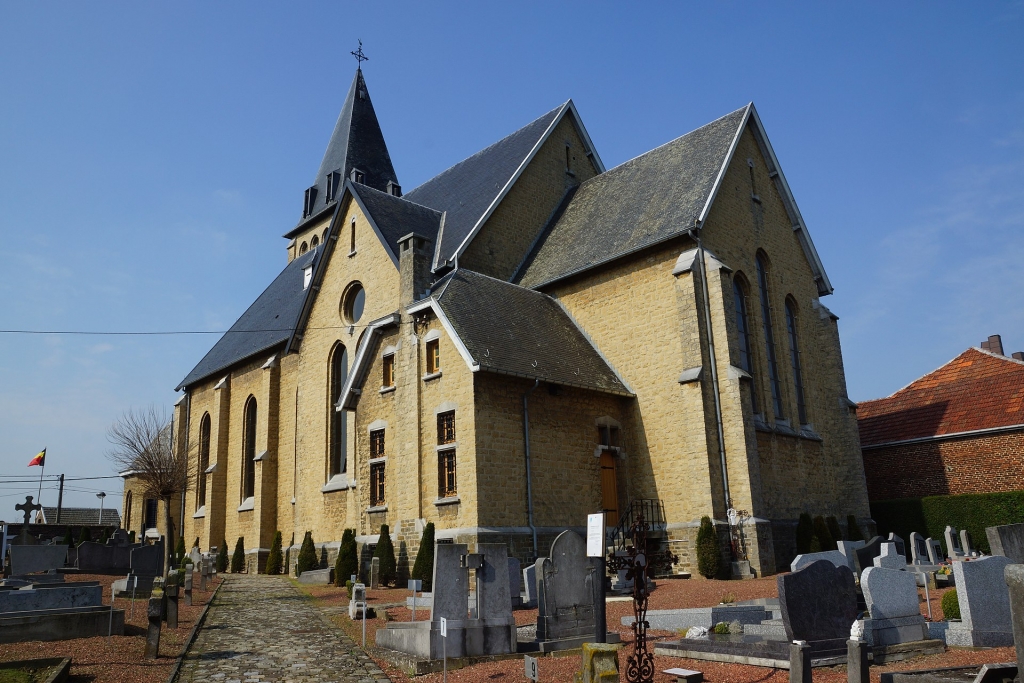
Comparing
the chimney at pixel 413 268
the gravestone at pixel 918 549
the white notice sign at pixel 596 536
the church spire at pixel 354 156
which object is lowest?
the gravestone at pixel 918 549

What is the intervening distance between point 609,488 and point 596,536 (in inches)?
501

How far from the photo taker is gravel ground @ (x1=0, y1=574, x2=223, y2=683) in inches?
345

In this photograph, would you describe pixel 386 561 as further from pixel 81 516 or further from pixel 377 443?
pixel 81 516

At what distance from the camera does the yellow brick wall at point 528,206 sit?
23.7 m

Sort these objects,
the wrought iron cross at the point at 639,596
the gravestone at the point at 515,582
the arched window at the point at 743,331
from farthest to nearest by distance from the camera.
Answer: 1. the arched window at the point at 743,331
2. the gravestone at the point at 515,582
3. the wrought iron cross at the point at 639,596

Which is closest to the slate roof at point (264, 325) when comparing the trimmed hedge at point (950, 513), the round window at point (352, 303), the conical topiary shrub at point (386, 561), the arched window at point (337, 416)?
the arched window at point (337, 416)

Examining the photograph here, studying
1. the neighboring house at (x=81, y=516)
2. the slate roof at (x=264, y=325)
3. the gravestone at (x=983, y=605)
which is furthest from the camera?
the neighboring house at (x=81, y=516)

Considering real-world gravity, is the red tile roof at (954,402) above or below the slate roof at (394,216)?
below

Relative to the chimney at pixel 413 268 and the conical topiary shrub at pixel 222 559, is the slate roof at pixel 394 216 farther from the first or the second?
the conical topiary shrub at pixel 222 559

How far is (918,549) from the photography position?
17.2m

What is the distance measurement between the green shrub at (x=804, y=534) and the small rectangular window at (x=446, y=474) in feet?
28.1

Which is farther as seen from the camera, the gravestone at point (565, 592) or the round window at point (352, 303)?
the round window at point (352, 303)

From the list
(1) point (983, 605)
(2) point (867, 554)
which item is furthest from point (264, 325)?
(1) point (983, 605)

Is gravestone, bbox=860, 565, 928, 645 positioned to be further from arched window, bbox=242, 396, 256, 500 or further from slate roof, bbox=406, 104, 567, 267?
arched window, bbox=242, 396, 256, 500
